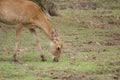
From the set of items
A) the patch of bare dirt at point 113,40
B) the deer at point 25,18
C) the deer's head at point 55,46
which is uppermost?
the deer at point 25,18

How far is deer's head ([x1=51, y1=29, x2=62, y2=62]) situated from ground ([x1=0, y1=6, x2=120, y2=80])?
217mm

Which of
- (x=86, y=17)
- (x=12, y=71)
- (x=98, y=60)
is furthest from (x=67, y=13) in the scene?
(x=12, y=71)

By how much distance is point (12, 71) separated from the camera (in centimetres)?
1211

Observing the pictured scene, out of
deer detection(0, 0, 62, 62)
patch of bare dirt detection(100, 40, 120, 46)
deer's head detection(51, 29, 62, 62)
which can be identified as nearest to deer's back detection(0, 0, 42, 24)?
deer detection(0, 0, 62, 62)

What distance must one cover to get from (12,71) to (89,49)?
4721 millimetres

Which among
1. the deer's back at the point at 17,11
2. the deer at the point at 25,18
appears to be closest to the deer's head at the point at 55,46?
the deer at the point at 25,18

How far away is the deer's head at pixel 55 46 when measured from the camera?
45.3 ft

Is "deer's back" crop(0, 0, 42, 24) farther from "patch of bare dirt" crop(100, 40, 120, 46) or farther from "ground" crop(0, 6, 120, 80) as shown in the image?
"patch of bare dirt" crop(100, 40, 120, 46)

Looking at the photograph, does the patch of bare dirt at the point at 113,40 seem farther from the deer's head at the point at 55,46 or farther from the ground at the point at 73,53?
the deer's head at the point at 55,46

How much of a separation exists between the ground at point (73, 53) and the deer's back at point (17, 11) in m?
1.14

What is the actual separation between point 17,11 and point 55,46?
1.49 metres

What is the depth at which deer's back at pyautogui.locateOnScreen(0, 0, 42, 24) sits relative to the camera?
548 inches

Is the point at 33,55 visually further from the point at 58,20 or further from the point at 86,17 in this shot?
the point at 86,17

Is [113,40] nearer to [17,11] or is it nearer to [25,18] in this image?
[25,18]
